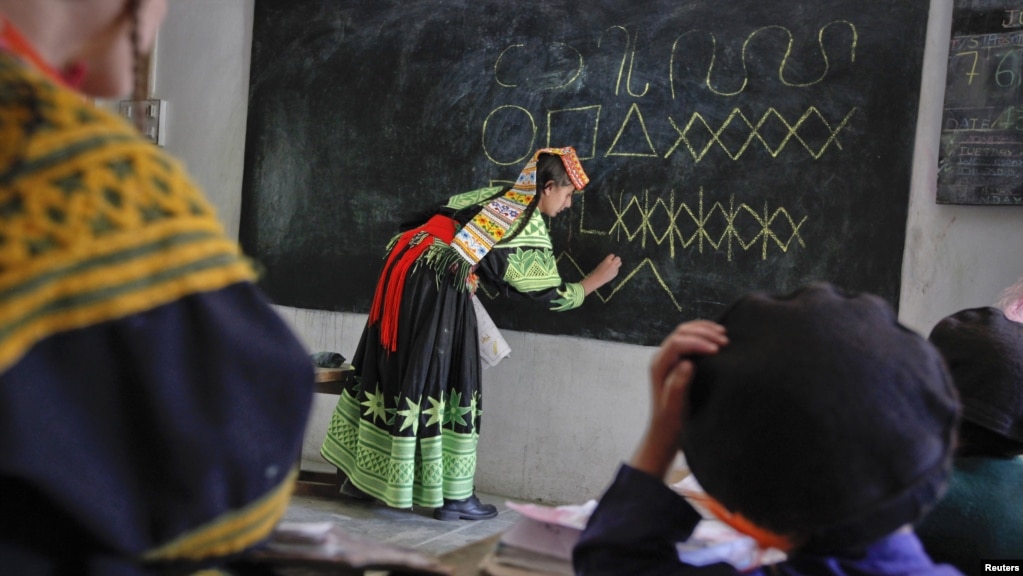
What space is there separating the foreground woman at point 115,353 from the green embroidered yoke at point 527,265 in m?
3.02

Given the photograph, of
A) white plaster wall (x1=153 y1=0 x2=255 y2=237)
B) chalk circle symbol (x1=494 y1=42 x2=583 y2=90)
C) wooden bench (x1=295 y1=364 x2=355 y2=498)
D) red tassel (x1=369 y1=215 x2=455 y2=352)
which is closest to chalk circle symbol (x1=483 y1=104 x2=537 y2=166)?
chalk circle symbol (x1=494 y1=42 x2=583 y2=90)

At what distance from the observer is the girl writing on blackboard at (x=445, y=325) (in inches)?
146

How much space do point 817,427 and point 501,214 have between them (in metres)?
2.95

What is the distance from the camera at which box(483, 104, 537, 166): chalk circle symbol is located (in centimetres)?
423

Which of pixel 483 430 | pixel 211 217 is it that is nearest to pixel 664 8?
pixel 483 430

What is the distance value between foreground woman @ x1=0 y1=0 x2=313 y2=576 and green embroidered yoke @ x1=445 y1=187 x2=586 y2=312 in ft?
9.90

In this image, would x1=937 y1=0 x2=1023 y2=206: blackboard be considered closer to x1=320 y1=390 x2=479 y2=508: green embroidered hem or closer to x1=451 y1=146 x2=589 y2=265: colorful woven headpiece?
x1=451 y1=146 x2=589 y2=265: colorful woven headpiece

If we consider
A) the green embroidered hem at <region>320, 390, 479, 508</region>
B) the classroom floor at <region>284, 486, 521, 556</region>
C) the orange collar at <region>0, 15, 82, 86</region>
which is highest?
the orange collar at <region>0, 15, 82, 86</region>

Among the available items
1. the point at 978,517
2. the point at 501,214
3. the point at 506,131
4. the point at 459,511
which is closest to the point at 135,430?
the point at 978,517

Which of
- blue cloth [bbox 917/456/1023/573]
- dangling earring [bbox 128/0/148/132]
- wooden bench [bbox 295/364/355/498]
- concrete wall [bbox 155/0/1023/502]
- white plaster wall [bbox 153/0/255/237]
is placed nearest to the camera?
dangling earring [bbox 128/0/148/132]

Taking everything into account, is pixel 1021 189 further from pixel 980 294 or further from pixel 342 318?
pixel 342 318

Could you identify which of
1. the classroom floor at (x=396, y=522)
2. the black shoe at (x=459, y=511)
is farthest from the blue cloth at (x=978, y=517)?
the black shoe at (x=459, y=511)

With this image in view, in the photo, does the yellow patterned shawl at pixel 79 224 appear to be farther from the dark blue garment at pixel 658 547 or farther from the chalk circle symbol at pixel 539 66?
the chalk circle symbol at pixel 539 66

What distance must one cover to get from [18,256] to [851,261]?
337cm
